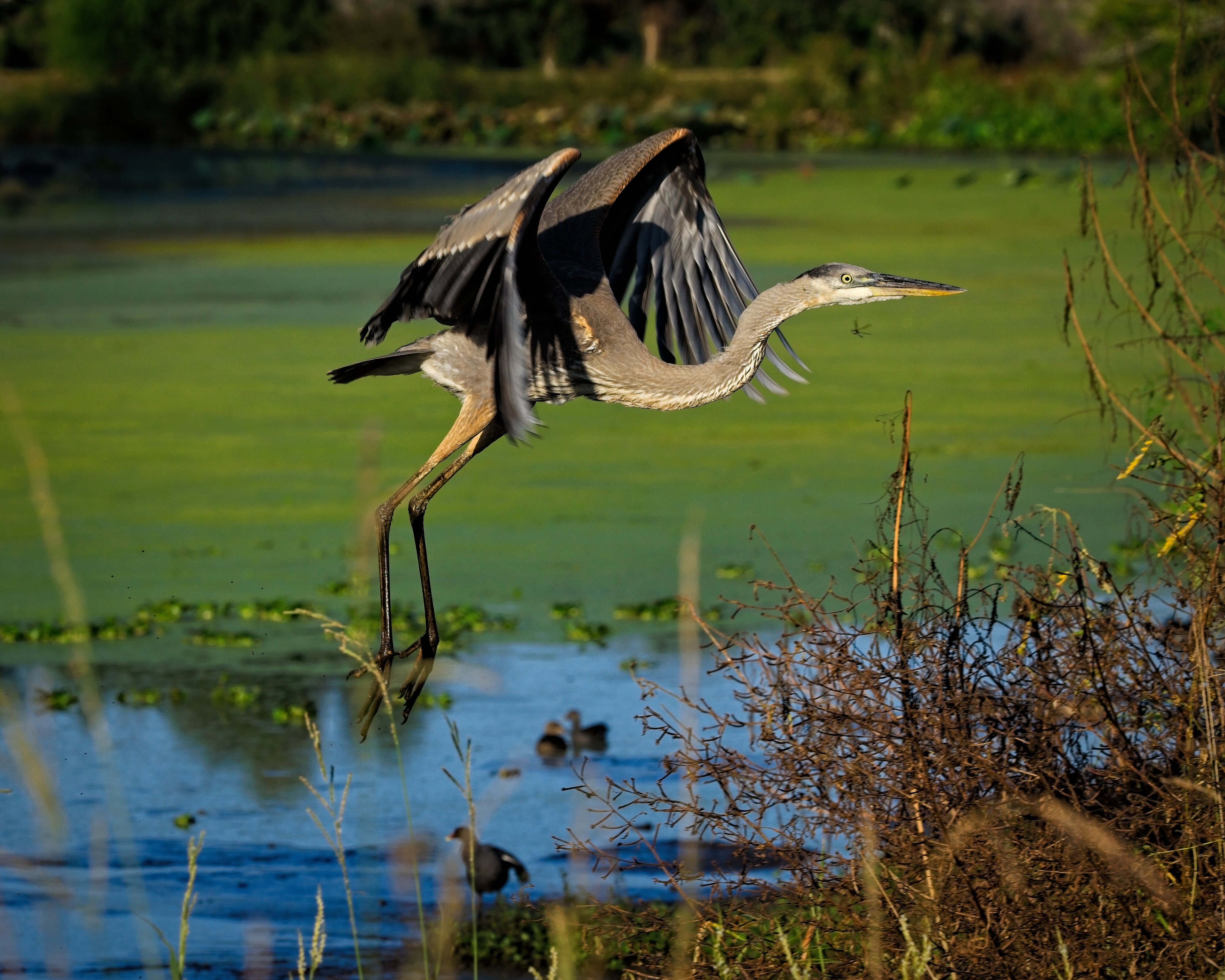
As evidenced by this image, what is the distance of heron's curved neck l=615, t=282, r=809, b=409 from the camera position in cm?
441

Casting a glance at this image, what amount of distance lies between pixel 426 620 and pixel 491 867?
1.15 metres

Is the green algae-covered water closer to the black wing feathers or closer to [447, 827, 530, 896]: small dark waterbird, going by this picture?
[447, 827, 530, 896]: small dark waterbird

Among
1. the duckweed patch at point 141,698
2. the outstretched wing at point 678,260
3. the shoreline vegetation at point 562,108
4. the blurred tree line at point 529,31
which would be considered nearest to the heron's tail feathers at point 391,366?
the outstretched wing at point 678,260

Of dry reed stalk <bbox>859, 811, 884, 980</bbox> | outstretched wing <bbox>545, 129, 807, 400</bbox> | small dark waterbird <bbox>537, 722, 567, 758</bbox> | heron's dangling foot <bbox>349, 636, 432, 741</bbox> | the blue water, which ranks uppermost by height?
outstretched wing <bbox>545, 129, 807, 400</bbox>

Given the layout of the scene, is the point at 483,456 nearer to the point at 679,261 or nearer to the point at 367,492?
the point at 679,261

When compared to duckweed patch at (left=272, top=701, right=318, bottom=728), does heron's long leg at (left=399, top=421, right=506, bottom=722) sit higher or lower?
higher

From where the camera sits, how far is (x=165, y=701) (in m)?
6.83

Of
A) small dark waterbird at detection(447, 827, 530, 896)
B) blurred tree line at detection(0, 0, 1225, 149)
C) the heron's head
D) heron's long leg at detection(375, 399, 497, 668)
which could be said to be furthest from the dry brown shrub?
blurred tree line at detection(0, 0, 1225, 149)

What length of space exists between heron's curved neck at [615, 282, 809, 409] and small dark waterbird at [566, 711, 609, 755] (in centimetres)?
194

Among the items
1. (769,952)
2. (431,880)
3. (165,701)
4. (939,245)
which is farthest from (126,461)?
(939,245)

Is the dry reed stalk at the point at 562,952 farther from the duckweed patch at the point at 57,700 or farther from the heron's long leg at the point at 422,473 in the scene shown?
the duckweed patch at the point at 57,700

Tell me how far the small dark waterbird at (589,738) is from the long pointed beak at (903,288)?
8.17 feet

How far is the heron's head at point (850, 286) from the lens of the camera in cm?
428

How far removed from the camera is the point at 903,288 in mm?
4266
